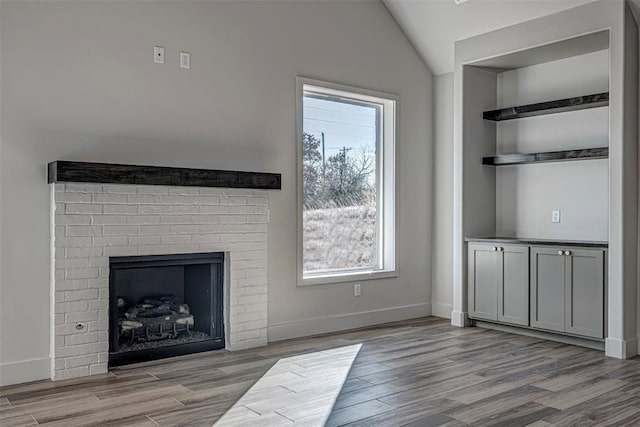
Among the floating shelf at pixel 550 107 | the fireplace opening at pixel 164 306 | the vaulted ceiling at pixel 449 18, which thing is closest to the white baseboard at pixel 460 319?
the floating shelf at pixel 550 107

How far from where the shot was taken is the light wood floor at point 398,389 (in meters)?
3.10

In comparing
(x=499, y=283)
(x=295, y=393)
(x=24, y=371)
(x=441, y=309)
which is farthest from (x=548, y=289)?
(x=24, y=371)

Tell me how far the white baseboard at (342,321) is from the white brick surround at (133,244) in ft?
0.83

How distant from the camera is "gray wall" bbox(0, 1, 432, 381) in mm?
3734

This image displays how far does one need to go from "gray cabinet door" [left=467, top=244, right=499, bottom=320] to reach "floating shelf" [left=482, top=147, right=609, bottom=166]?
2.70ft

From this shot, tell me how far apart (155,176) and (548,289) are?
3354 millimetres

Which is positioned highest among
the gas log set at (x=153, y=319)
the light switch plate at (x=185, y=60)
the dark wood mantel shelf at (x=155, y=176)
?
the light switch plate at (x=185, y=60)

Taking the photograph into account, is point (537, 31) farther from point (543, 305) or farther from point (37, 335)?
point (37, 335)

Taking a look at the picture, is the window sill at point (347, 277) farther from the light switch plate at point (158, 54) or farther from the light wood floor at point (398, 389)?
the light switch plate at point (158, 54)

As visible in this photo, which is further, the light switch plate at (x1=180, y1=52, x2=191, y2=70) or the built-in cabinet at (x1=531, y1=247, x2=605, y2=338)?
the built-in cabinet at (x1=531, y1=247, x2=605, y2=338)

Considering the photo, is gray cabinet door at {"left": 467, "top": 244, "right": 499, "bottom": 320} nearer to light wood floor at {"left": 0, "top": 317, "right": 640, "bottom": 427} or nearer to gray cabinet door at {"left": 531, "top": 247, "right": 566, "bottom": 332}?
gray cabinet door at {"left": 531, "top": 247, "right": 566, "bottom": 332}

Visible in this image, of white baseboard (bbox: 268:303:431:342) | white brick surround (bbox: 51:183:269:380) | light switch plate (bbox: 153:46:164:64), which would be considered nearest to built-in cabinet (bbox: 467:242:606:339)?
white baseboard (bbox: 268:303:431:342)

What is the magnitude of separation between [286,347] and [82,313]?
5.28 ft

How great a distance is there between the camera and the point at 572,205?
5176mm
